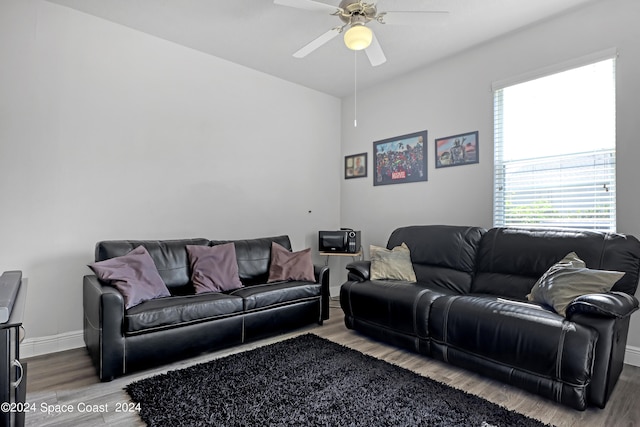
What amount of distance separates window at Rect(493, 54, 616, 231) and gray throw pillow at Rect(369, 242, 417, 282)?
3.18ft

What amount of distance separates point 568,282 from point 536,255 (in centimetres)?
50

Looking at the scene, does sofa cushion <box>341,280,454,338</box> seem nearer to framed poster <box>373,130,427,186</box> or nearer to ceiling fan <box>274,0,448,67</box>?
framed poster <box>373,130,427,186</box>

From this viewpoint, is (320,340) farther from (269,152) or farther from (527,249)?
(269,152)

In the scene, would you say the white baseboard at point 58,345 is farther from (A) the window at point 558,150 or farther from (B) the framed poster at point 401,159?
(B) the framed poster at point 401,159

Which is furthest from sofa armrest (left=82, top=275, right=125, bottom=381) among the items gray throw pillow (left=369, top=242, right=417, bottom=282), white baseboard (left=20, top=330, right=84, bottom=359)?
gray throw pillow (left=369, top=242, right=417, bottom=282)

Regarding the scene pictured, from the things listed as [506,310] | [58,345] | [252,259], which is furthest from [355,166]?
[58,345]

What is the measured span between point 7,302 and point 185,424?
103 cm

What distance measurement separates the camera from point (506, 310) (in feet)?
7.29

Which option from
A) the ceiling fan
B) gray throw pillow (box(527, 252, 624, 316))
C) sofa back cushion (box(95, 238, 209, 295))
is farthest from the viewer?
sofa back cushion (box(95, 238, 209, 295))

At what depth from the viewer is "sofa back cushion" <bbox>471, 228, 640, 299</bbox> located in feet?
7.68

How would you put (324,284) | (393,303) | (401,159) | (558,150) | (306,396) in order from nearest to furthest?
(306,396) < (393,303) < (558,150) < (324,284) < (401,159)

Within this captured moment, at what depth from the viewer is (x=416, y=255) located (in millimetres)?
3453

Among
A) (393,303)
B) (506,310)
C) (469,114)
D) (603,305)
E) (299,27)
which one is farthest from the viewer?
(469,114)

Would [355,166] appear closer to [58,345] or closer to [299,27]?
[299,27]
